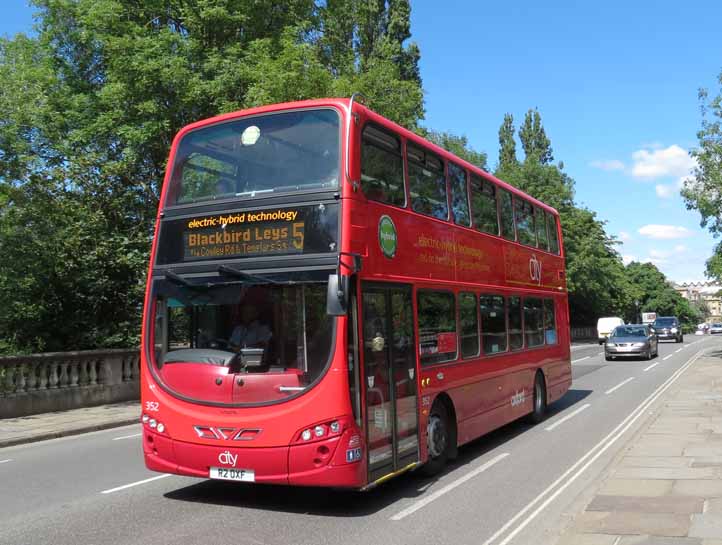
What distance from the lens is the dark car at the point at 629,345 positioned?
31766 millimetres

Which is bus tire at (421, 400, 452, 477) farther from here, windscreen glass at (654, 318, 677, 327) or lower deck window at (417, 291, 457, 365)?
windscreen glass at (654, 318, 677, 327)

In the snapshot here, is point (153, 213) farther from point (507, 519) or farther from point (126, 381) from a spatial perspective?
point (507, 519)

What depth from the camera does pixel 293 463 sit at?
652cm

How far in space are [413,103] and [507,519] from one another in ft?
66.4

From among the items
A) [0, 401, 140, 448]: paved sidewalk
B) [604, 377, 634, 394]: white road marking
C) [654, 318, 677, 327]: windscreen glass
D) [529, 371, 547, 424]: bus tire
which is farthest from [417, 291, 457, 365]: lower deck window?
[654, 318, 677, 327]: windscreen glass

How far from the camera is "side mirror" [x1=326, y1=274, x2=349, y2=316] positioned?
626cm

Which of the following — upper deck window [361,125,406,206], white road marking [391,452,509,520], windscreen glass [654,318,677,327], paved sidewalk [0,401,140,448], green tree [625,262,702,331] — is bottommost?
white road marking [391,452,509,520]

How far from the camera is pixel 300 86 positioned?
19984 mm

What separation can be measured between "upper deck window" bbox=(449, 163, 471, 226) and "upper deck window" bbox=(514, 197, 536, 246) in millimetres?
2725

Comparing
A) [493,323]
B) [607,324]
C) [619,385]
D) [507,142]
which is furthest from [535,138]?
[493,323]

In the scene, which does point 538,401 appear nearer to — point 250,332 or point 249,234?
point 250,332

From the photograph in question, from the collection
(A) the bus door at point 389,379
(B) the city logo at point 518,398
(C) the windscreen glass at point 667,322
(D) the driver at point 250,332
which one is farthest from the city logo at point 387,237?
(C) the windscreen glass at point 667,322

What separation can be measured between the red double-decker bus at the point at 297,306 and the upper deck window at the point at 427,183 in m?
0.04

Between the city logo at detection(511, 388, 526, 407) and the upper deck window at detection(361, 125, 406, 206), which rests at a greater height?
the upper deck window at detection(361, 125, 406, 206)
